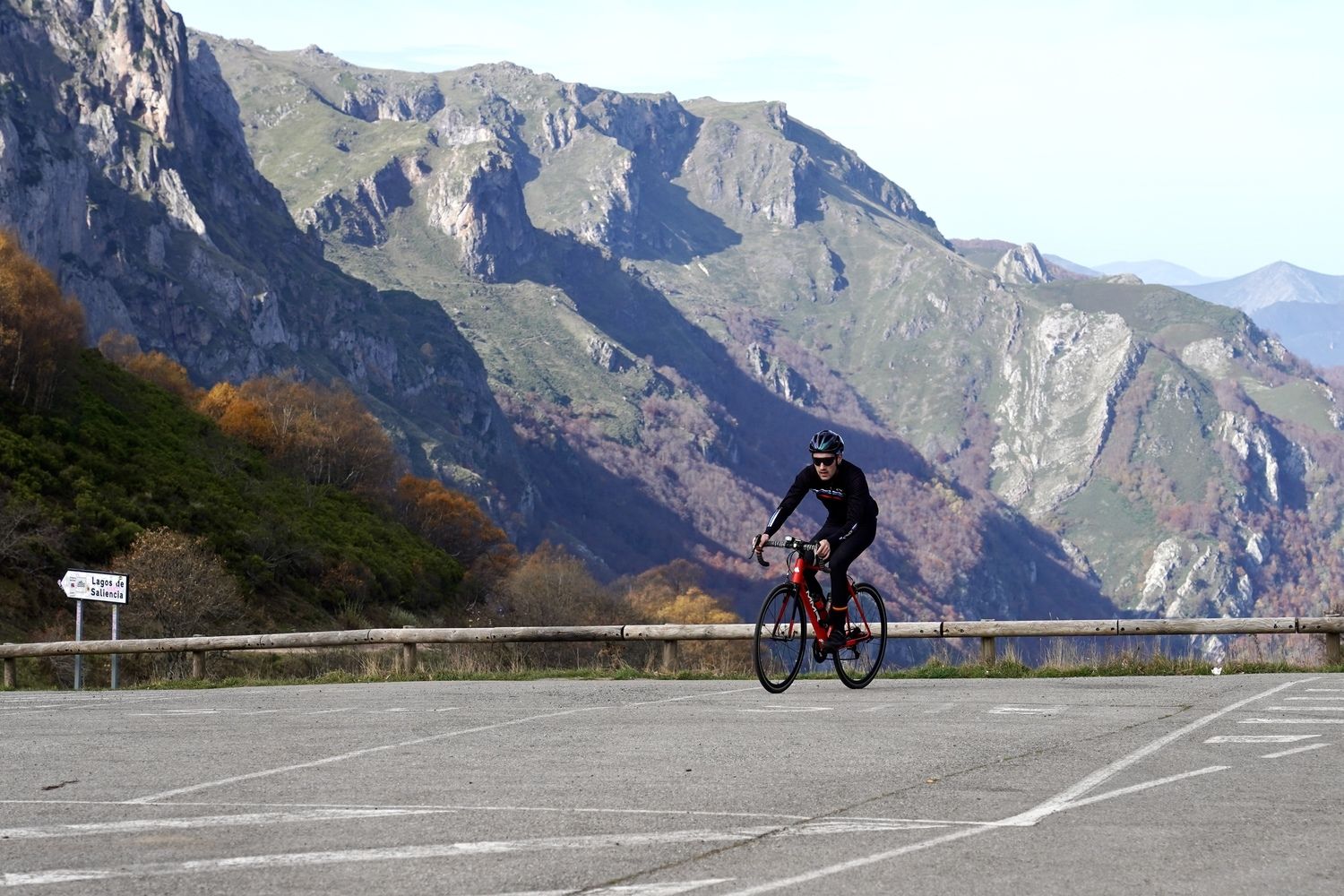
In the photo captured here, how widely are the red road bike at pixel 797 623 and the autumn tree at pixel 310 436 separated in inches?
2670

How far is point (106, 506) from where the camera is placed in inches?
2299

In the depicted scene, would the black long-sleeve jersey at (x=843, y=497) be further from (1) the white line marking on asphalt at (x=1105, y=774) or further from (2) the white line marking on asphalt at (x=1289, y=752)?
(2) the white line marking on asphalt at (x=1289, y=752)

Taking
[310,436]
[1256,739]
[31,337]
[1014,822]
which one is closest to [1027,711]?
[1256,739]

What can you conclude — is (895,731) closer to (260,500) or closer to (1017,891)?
(1017,891)

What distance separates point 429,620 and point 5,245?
2574 cm

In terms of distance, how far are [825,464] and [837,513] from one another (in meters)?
0.56

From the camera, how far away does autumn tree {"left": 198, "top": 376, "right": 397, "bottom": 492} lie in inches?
3418

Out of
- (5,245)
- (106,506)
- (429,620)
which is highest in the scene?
(5,245)

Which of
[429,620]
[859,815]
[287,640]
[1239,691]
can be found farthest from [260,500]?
[859,815]

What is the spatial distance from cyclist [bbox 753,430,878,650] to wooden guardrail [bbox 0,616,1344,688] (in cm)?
294

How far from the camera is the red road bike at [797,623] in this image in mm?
15109

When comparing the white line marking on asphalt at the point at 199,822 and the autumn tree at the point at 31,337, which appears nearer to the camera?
the white line marking on asphalt at the point at 199,822

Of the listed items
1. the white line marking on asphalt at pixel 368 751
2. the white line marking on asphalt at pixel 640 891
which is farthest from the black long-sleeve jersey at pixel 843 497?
Answer: the white line marking on asphalt at pixel 640 891

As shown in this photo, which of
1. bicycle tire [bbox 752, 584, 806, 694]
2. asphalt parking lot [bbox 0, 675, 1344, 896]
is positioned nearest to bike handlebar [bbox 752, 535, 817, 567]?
bicycle tire [bbox 752, 584, 806, 694]
